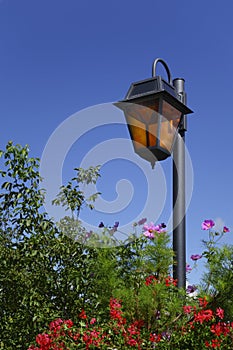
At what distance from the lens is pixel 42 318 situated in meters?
4.70

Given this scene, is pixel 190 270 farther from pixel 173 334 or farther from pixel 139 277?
pixel 173 334

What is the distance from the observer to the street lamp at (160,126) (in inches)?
152

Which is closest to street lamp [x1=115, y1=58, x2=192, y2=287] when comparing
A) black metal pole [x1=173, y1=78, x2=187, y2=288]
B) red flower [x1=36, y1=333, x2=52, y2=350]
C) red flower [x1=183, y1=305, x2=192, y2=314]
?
black metal pole [x1=173, y1=78, x2=187, y2=288]

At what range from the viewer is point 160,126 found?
3824 mm

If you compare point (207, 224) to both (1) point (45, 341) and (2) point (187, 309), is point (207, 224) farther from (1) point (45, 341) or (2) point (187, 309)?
(1) point (45, 341)

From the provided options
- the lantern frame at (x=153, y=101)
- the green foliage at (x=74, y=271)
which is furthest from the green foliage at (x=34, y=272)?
the lantern frame at (x=153, y=101)

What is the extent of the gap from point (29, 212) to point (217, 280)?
1910 millimetres

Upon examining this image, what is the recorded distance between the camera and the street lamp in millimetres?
3850

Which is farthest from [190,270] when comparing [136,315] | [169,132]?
[169,132]

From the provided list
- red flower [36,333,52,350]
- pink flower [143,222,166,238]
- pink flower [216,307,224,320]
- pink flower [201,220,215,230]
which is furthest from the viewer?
pink flower [201,220,215,230]

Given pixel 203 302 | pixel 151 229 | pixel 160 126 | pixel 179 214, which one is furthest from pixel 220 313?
pixel 160 126

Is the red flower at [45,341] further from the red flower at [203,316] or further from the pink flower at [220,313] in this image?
the pink flower at [220,313]

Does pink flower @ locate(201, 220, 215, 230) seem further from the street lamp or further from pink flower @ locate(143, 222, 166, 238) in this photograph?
the street lamp

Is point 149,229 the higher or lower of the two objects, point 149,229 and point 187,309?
the higher
